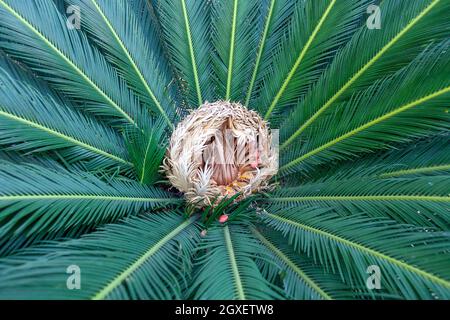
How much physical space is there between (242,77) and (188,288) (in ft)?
5.01

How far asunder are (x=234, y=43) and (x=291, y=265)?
150 centimetres

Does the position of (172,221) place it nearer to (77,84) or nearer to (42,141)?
(42,141)

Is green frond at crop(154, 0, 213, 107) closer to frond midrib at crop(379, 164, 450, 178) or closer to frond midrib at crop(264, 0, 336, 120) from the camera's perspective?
frond midrib at crop(264, 0, 336, 120)

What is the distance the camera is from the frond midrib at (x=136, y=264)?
126 cm

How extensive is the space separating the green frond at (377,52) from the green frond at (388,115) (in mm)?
79

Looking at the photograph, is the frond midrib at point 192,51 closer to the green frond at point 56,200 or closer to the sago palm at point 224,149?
the sago palm at point 224,149

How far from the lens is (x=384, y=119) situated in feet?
6.49

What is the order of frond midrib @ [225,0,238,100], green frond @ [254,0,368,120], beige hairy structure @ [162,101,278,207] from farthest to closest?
frond midrib @ [225,0,238,100] < green frond @ [254,0,368,120] < beige hairy structure @ [162,101,278,207]

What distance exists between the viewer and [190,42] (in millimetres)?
2510

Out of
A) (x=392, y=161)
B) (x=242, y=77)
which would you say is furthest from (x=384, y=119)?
(x=242, y=77)

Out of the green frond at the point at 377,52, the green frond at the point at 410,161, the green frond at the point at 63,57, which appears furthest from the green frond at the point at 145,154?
the green frond at the point at 410,161

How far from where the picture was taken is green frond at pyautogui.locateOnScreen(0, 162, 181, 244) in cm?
155

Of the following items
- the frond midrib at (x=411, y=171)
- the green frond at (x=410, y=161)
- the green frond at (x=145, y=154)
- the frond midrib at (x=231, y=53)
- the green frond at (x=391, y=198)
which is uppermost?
the frond midrib at (x=231, y=53)

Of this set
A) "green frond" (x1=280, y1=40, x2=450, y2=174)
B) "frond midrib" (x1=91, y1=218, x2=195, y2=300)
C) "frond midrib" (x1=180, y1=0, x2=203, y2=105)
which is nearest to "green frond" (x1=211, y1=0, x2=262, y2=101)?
"frond midrib" (x1=180, y1=0, x2=203, y2=105)
